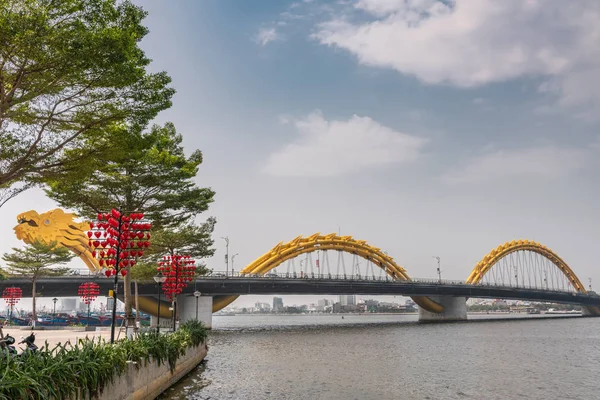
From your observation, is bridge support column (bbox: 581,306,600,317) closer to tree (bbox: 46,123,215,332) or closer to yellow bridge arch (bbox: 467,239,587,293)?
yellow bridge arch (bbox: 467,239,587,293)

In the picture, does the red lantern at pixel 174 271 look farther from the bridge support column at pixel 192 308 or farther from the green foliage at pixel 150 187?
the bridge support column at pixel 192 308

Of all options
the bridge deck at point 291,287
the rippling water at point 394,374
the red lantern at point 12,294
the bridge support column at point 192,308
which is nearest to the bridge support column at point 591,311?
the bridge deck at point 291,287

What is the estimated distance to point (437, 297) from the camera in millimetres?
119938

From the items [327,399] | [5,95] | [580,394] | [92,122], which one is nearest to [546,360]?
[580,394]

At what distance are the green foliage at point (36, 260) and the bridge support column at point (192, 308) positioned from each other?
1899 cm

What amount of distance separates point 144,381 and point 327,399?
8282 mm

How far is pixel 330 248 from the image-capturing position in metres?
122

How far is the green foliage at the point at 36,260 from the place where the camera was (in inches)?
2473

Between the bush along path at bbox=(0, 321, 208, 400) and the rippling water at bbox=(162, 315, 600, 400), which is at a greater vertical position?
the bush along path at bbox=(0, 321, 208, 400)

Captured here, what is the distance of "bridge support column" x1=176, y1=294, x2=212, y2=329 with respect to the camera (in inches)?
2926

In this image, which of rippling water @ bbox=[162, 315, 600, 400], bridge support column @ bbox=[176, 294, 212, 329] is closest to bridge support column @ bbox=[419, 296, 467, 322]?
bridge support column @ bbox=[176, 294, 212, 329]

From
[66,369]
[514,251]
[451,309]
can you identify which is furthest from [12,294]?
[514,251]

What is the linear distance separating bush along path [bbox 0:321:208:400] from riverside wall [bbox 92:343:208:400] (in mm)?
296

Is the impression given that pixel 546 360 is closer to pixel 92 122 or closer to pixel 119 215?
pixel 119 215
